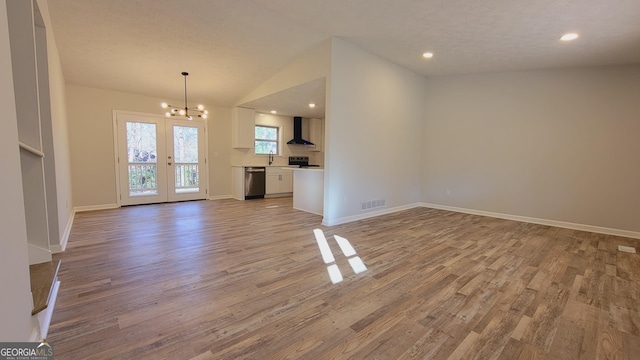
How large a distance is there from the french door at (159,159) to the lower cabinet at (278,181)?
173 centimetres

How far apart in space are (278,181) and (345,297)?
19.7 feet

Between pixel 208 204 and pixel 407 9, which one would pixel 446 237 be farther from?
pixel 208 204

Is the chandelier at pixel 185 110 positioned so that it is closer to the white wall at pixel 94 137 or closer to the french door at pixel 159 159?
the french door at pixel 159 159

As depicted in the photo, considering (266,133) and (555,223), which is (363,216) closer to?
(555,223)

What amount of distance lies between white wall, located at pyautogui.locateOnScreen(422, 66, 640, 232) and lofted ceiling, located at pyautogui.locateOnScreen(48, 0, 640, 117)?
421 mm

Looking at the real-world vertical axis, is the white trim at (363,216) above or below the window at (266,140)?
below

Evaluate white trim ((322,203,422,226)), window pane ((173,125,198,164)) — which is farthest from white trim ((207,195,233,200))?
white trim ((322,203,422,226))

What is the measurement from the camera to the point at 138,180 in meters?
6.32

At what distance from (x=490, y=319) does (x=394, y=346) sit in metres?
0.85

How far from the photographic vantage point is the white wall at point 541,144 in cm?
433

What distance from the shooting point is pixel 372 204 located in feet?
17.3

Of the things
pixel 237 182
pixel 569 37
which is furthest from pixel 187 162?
pixel 569 37

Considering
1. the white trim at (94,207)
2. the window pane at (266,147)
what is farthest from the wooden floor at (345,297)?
the window pane at (266,147)

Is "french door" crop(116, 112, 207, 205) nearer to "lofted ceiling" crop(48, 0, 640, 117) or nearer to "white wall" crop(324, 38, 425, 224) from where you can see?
"lofted ceiling" crop(48, 0, 640, 117)
